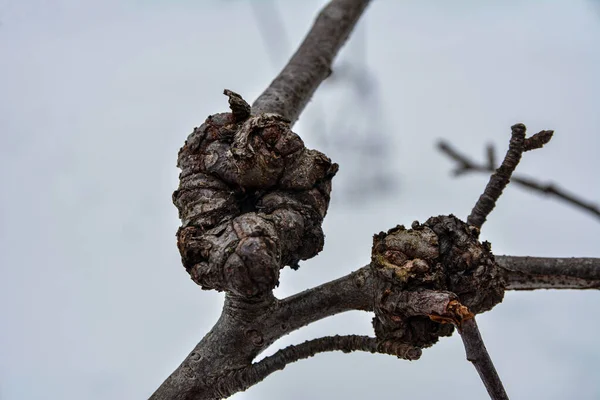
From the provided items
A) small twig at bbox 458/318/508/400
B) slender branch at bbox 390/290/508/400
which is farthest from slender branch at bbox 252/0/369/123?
small twig at bbox 458/318/508/400

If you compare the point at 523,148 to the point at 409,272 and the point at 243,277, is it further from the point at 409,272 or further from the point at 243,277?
the point at 243,277

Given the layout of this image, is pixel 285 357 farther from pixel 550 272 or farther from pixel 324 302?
pixel 550 272

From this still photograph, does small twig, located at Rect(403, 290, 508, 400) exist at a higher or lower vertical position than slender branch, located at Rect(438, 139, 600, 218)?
lower

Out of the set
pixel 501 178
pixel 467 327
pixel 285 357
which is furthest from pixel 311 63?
pixel 467 327

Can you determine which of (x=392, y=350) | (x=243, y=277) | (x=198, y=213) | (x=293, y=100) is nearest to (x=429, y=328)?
(x=392, y=350)

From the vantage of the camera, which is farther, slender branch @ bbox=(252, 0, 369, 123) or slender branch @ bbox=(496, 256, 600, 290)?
slender branch @ bbox=(252, 0, 369, 123)

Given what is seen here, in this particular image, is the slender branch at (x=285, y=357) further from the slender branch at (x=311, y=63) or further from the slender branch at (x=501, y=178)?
the slender branch at (x=311, y=63)

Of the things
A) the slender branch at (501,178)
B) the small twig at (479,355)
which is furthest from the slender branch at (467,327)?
the slender branch at (501,178)

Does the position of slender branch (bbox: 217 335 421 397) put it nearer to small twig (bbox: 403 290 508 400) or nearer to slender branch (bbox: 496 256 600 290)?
small twig (bbox: 403 290 508 400)
